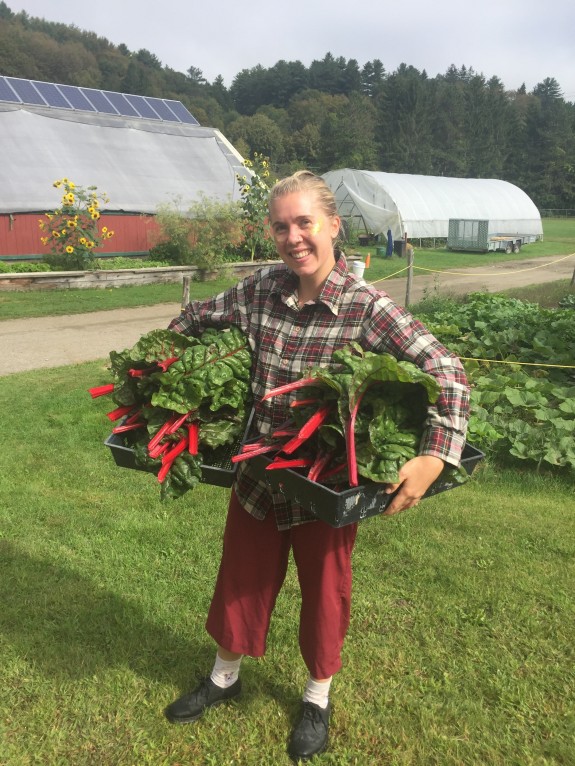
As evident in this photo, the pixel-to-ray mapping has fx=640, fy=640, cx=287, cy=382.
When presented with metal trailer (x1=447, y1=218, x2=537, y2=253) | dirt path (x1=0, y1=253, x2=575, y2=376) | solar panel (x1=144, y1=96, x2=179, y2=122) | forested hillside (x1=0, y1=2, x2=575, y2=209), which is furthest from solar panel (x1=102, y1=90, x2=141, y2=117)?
forested hillside (x1=0, y1=2, x2=575, y2=209)

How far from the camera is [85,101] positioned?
21.7m

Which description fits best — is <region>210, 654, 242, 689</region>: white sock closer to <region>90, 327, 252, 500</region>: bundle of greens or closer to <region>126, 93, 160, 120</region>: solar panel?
<region>90, 327, 252, 500</region>: bundle of greens

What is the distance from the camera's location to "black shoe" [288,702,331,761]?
245cm

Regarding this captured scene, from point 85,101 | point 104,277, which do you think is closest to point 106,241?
point 104,277

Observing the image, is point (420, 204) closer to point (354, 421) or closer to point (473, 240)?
point (473, 240)

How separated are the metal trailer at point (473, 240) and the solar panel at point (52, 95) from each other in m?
16.2

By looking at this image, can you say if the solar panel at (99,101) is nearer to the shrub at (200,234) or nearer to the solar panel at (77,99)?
the solar panel at (77,99)

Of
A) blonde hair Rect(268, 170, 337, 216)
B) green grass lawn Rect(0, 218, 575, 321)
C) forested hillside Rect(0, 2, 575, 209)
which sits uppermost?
forested hillside Rect(0, 2, 575, 209)

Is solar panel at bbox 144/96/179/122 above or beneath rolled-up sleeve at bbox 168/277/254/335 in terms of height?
above

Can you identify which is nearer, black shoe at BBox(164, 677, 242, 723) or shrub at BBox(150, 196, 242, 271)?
black shoe at BBox(164, 677, 242, 723)

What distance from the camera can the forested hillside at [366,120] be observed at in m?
60.1

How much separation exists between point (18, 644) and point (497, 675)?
221 cm

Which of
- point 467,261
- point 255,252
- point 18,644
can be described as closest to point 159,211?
point 255,252

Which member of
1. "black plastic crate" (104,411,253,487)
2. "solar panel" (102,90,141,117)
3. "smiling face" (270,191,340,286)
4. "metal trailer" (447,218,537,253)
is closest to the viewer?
"smiling face" (270,191,340,286)
